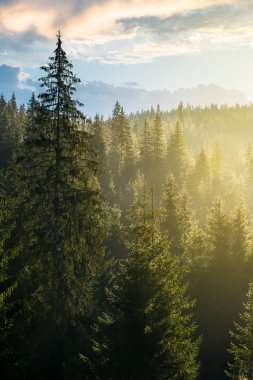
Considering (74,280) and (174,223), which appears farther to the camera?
(174,223)

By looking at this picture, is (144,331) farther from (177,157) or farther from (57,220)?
(177,157)

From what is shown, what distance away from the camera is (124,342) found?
48.3ft

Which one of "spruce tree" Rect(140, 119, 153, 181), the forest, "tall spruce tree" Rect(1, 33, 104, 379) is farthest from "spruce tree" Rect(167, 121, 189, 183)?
"tall spruce tree" Rect(1, 33, 104, 379)

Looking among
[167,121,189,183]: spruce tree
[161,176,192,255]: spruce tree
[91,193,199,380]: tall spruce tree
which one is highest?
[167,121,189,183]: spruce tree

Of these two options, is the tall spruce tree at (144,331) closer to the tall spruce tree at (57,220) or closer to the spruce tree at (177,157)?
the tall spruce tree at (57,220)

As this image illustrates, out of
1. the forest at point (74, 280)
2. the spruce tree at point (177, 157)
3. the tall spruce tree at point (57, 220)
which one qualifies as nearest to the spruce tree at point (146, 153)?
the spruce tree at point (177, 157)

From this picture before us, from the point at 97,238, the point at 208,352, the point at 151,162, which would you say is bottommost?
the point at 208,352

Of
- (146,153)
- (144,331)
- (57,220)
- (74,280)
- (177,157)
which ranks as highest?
(146,153)

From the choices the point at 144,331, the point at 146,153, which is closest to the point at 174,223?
the point at 144,331

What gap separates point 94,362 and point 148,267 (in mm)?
4659

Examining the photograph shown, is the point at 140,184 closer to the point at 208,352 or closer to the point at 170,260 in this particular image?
the point at 208,352

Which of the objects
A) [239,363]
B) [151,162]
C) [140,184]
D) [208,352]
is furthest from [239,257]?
[151,162]

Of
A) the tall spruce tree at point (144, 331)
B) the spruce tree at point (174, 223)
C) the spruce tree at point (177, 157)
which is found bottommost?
the tall spruce tree at point (144, 331)

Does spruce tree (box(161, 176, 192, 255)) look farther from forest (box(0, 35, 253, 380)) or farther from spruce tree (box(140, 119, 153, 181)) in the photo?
spruce tree (box(140, 119, 153, 181))
